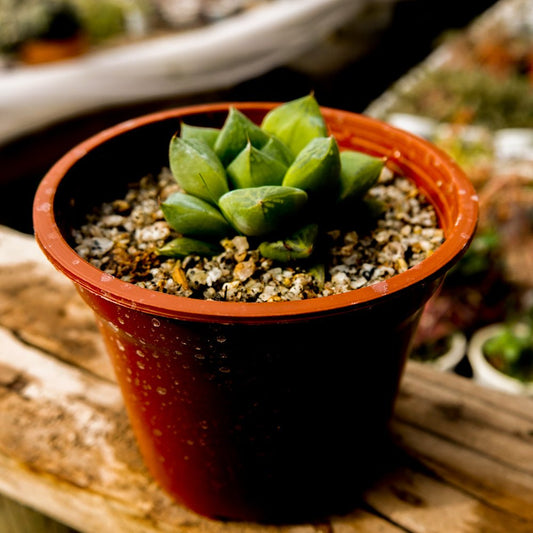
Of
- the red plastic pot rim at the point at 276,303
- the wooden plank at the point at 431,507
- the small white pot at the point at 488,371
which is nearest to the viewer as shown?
the red plastic pot rim at the point at 276,303

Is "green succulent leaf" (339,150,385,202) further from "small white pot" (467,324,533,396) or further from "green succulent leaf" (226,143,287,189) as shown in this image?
"small white pot" (467,324,533,396)

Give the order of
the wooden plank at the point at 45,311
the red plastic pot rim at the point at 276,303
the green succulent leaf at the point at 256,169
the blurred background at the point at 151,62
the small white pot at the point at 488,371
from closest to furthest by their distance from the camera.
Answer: the red plastic pot rim at the point at 276,303 < the green succulent leaf at the point at 256,169 < the wooden plank at the point at 45,311 < the small white pot at the point at 488,371 < the blurred background at the point at 151,62

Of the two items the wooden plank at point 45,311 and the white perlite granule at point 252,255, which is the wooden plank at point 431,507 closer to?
the white perlite granule at point 252,255

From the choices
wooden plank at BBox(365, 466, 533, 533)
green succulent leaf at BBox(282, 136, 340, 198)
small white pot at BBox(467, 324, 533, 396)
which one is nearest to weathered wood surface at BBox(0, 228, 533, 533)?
wooden plank at BBox(365, 466, 533, 533)

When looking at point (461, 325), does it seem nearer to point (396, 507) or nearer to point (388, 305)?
point (396, 507)

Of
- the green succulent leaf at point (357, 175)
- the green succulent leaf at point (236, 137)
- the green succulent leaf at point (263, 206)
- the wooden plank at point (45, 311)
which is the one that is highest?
the green succulent leaf at point (236, 137)

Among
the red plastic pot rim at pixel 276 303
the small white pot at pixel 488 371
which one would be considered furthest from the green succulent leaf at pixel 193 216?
the small white pot at pixel 488 371

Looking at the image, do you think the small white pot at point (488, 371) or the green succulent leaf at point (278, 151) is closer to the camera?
the green succulent leaf at point (278, 151)
